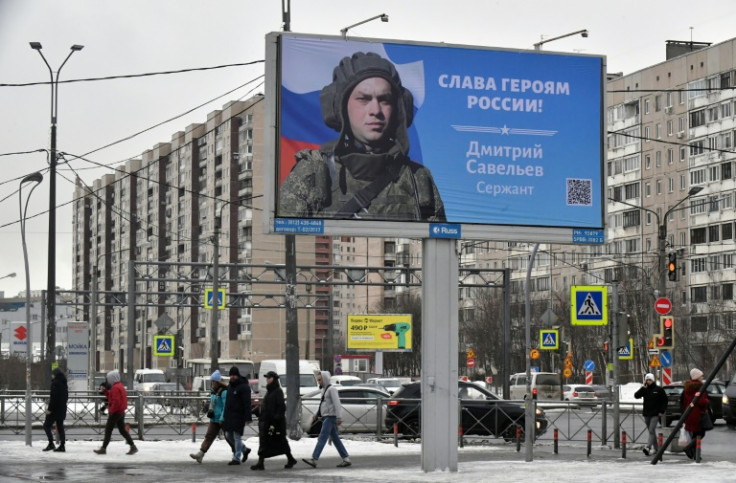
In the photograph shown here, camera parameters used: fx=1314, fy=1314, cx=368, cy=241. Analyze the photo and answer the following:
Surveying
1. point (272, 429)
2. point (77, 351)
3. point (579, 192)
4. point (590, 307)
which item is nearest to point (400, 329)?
point (77, 351)

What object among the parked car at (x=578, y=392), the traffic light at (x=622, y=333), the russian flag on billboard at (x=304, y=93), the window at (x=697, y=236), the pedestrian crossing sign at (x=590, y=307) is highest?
the window at (x=697, y=236)

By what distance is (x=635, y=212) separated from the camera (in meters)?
105

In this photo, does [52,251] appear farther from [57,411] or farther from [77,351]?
[57,411]

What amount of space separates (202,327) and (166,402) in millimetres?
99809

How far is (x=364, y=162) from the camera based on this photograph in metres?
20.3

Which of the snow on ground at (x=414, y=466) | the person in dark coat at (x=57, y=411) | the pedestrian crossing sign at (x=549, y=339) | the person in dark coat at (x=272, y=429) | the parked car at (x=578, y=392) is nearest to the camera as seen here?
the snow on ground at (x=414, y=466)

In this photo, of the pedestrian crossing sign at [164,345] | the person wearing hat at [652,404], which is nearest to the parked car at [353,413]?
the person wearing hat at [652,404]

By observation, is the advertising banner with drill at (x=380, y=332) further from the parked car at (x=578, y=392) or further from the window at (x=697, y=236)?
the window at (x=697, y=236)

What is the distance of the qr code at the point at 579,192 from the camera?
21.1m

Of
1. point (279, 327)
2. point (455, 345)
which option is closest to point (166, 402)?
point (455, 345)

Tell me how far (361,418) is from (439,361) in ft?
41.4

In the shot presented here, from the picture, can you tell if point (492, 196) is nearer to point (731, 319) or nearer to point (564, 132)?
point (564, 132)

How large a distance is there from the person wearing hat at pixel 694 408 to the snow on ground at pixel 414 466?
395 millimetres

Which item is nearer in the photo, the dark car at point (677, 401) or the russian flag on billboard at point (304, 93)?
the russian flag on billboard at point (304, 93)
